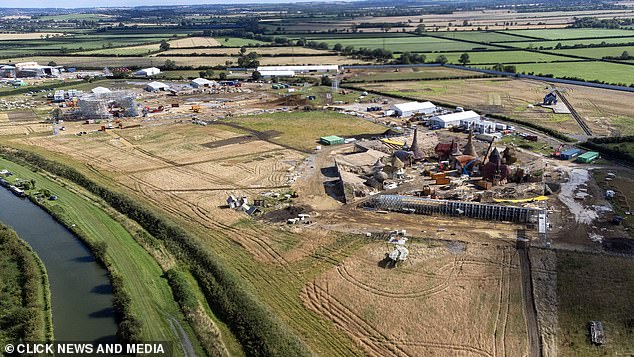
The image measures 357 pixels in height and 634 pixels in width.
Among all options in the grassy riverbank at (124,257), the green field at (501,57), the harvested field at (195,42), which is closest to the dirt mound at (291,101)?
the grassy riverbank at (124,257)

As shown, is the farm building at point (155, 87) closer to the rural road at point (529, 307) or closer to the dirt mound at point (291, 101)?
the dirt mound at point (291, 101)

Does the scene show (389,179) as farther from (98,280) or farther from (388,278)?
(98,280)

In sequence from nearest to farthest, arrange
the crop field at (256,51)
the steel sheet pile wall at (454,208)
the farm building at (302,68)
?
the steel sheet pile wall at (454,208)
the farm building at (302,68)
the crop field at (256,51)

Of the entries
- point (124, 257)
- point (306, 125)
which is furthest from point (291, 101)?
point (124, 257)

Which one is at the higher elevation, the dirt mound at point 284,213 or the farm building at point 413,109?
the farm building at point 413,109

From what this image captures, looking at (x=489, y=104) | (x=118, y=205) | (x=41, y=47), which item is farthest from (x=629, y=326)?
(x=41, y=47)
